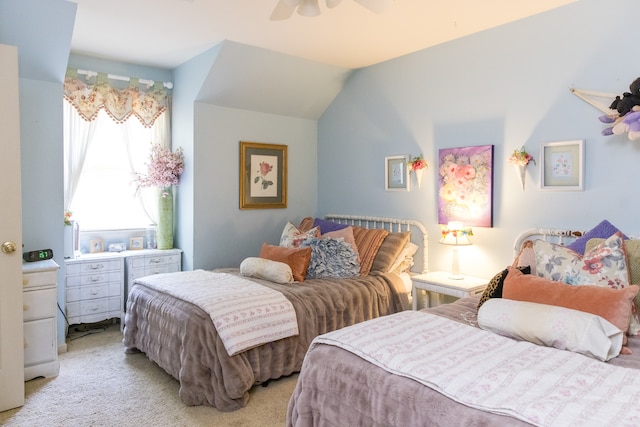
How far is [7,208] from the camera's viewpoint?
98.9 inches

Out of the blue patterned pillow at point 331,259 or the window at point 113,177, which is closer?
the blue patterned pillow at point 331,259

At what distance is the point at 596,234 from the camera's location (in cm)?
262

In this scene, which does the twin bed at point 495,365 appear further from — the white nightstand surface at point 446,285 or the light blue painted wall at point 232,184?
the light blue painted wall at point 232,184

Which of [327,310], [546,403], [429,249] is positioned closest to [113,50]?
[327,310]

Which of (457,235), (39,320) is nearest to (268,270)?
(457,235)

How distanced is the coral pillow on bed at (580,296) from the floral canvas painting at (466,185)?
1.20m

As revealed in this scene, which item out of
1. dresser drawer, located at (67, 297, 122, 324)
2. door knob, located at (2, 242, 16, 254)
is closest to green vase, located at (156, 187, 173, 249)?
dresser drawer, located at (67, 297, 122, 324)

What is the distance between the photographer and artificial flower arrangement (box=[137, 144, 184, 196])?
422 centimetres

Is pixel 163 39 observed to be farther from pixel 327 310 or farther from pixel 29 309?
pixel 327 310

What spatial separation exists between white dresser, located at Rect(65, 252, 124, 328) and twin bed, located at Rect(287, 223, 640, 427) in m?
2.66

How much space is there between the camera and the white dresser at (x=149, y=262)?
13.3ft

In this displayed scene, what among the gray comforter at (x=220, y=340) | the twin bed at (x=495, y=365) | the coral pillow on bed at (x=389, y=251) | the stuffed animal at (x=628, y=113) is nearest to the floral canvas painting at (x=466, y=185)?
the coral pillow on bed at (x=389, y=251)

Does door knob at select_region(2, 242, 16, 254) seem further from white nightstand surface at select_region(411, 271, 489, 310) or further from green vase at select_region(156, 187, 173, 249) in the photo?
white nightstand surface at select_region(411, 271, 489, 310)

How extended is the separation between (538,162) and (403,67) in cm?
156
